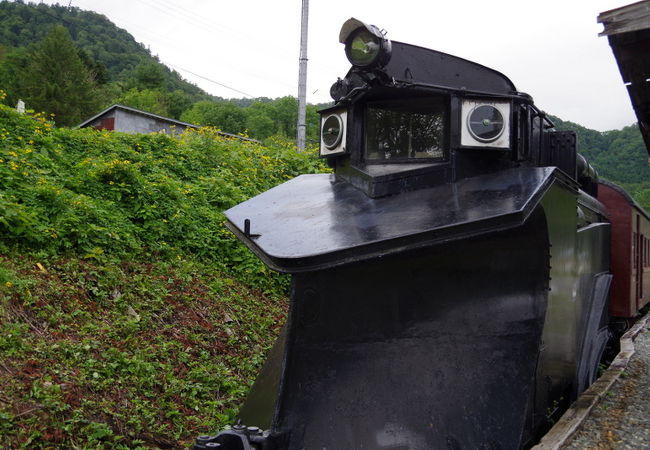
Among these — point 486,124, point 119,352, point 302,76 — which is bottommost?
point 119,352

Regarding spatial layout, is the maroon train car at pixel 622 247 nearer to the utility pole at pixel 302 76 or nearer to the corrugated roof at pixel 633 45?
the corrugated roof at pixel 633 45

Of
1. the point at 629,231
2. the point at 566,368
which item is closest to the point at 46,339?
the point at 566,368

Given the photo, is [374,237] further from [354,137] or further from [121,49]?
[121,49]

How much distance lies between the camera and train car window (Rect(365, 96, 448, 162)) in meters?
3.45

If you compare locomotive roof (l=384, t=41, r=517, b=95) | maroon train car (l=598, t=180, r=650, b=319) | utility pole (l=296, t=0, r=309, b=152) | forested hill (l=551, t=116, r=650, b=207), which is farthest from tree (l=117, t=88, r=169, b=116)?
locomotive roof (l=384, t=41, r=517, b=95)

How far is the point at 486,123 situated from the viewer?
127 inches

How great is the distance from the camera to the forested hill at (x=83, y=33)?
6106 cm

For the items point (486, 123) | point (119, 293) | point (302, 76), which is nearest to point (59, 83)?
point (302, 76)

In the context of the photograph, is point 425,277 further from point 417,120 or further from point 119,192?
point 119,192

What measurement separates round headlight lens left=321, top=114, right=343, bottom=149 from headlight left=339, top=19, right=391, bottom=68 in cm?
56

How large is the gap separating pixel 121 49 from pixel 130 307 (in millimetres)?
71023

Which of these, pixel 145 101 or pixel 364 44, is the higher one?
pixel 145 101

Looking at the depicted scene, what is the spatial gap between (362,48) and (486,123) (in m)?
0.87

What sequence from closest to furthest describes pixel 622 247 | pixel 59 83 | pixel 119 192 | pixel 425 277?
pixel 425 277 < pixel 119 192 < pixel 622 247 < pixel 59 83
